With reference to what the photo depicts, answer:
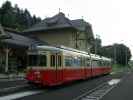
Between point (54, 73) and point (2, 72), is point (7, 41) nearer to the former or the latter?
point (2, 72)

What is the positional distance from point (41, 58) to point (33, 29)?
48.6 metres

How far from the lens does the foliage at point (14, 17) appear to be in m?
103

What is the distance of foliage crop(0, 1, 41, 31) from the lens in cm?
10252

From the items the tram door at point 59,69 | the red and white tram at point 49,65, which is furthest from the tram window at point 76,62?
the tram door at point 59,69

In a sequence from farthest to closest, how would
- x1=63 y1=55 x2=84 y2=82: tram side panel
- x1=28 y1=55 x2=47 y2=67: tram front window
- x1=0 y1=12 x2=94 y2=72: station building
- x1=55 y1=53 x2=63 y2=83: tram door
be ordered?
x1=0 y1=12 x2=94 y2=72: station building → x1=63 y1=55 x2=84 y2=82: tram side panel → x1=55 y1=53 x2=63 y2=83: tram door → x1=28 y1=55 x2=47 y2=67: tram front window

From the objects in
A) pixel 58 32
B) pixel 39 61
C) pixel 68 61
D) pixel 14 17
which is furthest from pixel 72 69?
pixel 14 17

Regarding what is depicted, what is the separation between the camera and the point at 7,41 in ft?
151

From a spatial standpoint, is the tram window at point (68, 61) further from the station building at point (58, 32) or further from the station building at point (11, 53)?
the station building at point (58, 32)

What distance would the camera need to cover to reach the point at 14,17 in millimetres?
117188

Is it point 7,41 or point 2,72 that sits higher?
point 7,41

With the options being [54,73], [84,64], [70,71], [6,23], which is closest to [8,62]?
[84,64]

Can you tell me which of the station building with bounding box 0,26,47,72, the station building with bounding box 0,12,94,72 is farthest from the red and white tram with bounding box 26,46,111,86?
the station building with bounding box 0,12,94,72

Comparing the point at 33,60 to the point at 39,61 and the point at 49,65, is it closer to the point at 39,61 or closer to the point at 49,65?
the point at 39,61

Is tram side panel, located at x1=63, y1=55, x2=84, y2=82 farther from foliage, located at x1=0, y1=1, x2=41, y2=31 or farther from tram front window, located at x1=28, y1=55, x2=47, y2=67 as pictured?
foliage, located at x1=0, y1=1, x2=41, y2=31
